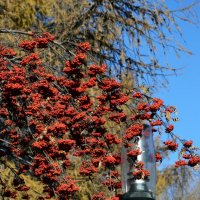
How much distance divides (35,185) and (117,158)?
4.89 metres

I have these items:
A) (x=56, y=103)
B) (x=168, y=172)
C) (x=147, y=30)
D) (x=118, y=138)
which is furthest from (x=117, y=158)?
(x=168, y=172)

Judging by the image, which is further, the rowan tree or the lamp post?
the rowan tree

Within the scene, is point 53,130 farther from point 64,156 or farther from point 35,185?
point 35,185

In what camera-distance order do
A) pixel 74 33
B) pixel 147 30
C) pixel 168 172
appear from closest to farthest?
pixel 147 30, pixel 74 33, pixel 168 172

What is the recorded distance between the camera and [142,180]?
345cm

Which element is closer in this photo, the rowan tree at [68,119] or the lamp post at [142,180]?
the lamp post at [142,180]

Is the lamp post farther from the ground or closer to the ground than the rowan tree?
closer to the ground

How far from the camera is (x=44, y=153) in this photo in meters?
4.31

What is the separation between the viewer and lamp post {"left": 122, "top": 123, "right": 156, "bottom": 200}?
3430 millimetres

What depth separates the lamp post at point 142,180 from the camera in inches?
135

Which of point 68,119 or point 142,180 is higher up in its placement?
point 68,119

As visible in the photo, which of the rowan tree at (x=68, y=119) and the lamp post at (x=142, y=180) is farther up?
the rowan tree at (x=68, y=119)

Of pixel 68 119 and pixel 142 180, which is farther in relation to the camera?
pixel 68 119

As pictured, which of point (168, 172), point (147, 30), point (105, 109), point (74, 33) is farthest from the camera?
point (168, 172)
